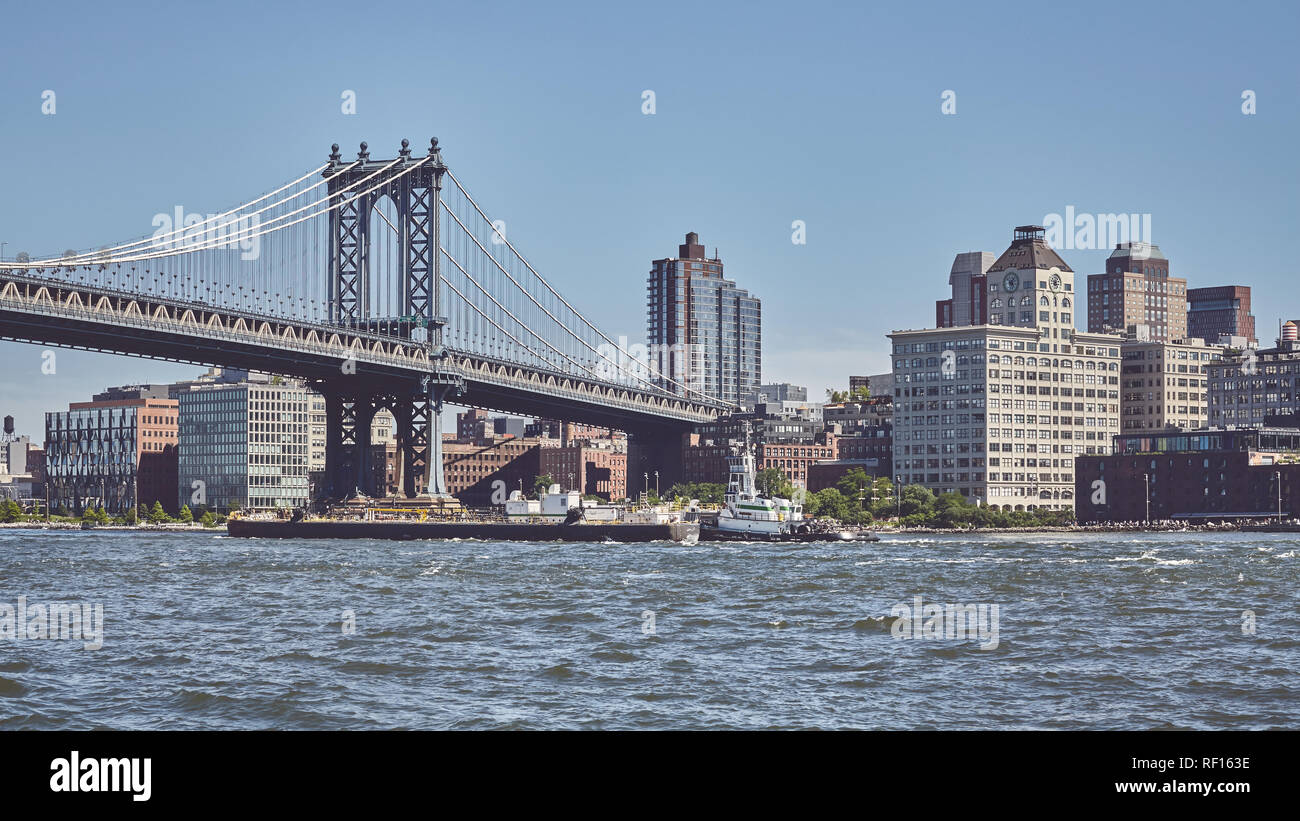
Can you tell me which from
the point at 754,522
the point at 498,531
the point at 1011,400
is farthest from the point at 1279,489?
the point at 498,531

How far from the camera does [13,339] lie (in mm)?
96125

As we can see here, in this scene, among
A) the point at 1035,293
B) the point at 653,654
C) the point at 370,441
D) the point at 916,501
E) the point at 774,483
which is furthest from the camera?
the point at 1035,293

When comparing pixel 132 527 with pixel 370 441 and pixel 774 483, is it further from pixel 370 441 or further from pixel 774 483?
pixel 774 483

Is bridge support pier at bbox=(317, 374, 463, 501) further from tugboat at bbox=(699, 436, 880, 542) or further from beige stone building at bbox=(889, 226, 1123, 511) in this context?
beige stone building at bbox=(889, 226, 1123, 511)

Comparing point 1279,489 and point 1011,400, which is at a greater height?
point 1011,400

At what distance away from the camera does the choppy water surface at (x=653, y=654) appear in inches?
992

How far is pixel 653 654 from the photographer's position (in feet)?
109

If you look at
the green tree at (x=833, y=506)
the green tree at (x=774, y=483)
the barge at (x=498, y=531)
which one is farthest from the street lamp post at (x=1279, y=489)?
the barge at (x=498, y=531)

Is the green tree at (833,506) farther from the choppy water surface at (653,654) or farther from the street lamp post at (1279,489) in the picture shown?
the choppy water surface at (653,654)

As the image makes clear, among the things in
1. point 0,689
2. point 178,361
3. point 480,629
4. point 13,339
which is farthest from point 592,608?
point 178,361

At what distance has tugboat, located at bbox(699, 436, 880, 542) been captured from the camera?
11412 centimetres

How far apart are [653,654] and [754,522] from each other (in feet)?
269

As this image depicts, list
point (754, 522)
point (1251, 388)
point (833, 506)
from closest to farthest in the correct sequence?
1. point (754, 522)
2. point (833, 506)
3. point (1251, 388)
